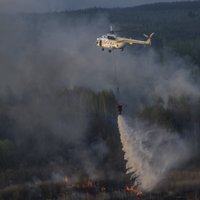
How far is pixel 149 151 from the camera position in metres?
81.5

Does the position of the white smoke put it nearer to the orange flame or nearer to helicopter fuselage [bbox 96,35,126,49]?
the orange flame

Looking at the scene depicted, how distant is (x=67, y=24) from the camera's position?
114 metres

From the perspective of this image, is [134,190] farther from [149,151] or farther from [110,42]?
[110,42]

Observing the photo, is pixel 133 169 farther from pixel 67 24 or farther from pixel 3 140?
pixel 67 24

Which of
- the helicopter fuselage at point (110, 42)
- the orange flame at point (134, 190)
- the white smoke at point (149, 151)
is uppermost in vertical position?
the helicopter fuselage at point (110, 42)

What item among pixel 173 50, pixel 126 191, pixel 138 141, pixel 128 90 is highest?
pixel 173 50

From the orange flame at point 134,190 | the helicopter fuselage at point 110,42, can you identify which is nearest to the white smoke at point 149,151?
the orange flame at point 134,190

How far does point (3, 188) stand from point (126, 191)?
12481mm

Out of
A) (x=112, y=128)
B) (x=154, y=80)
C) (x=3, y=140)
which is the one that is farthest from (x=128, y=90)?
(x=3, y=140)

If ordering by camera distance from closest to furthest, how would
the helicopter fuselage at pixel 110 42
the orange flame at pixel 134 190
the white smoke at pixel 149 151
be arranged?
1. the helicopter fuselage at pixel 110 42
2. the orange flame at pixel 134 190
3. the white smoke at pixel 149 151

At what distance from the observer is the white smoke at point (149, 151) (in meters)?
75.4

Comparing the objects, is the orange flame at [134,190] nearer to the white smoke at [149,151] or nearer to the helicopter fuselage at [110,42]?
the white smoke at [149,151]

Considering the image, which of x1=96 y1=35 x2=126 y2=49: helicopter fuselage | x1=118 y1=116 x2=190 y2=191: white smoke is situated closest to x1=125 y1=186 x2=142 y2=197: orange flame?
x1=118 y1=116 x2=190 y2=191: white smoke

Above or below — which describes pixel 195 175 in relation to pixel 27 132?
below
